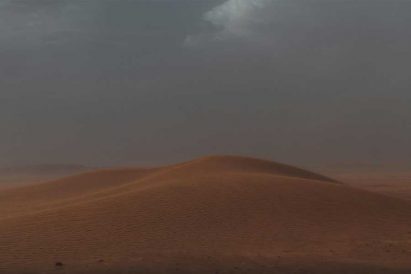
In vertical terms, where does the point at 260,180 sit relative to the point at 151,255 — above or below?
above

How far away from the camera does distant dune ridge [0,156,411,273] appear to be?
14.3 meters

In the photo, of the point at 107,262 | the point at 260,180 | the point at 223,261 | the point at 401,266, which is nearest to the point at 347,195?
the point at 260,180

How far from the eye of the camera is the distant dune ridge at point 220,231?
1427 cm

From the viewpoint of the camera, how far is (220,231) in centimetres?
1780

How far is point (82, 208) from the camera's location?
20234 mm

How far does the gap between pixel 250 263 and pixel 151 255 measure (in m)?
2.63

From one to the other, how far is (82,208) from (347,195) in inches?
426

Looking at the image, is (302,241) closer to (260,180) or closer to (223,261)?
(223,261)

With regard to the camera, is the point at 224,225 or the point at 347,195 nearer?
the point at 224,225

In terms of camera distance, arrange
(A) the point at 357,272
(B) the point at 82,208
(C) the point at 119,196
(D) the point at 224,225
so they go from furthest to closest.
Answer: (C) the point at 119,196 → (B) the point at 82,208 → (D) the point at 224,225 → (A) the point at 357,272

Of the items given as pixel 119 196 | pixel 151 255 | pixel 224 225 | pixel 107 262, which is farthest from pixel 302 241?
pixel 119 196

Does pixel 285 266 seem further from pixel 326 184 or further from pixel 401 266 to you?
pixel 326 184

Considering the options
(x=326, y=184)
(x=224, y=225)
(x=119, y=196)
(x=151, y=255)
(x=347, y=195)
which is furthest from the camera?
(x=326, y=184)

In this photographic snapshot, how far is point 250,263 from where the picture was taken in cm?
1427
